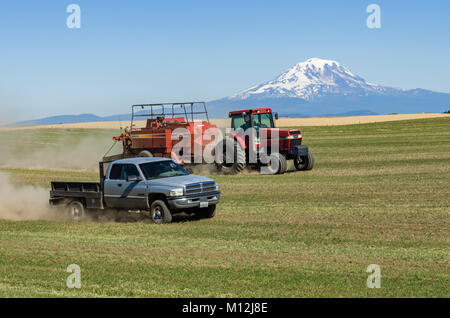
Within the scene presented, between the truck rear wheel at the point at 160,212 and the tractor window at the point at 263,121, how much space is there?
1178 centimetres

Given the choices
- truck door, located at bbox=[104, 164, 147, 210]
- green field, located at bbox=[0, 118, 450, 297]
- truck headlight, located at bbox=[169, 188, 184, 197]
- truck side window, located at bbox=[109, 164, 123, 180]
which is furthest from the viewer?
truck side window, located at bbox=[109, 164, 123, 180]

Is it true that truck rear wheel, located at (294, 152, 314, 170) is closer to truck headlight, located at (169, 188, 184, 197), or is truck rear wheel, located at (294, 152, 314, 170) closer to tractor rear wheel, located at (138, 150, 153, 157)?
tractor rear wheel, located at (138, 150, 153, 157)

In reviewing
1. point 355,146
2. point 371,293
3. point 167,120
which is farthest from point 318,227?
point 355,146

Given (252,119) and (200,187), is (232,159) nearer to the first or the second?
(252,119)

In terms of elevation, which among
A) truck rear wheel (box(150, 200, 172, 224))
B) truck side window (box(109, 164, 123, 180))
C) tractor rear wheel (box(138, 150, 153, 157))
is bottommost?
truck rear wheel (box(150, 200, 172, 224))

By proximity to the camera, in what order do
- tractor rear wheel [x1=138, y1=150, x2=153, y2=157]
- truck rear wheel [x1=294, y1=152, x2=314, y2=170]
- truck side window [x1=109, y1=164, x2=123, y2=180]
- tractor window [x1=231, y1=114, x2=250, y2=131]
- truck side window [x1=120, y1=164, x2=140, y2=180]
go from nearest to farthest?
1. truck side window [x1=120, y1=164, x2=140, y2=180]
2. truck side window [x1=109, y1=164, x2=123, y2=180]
3. tractor window [x1=231, y1=114, x2=250, y2=131]
4. truck rear wheel [x1=294, y1=152, x2=314, y2=170]
5. tractor rear wheel [x1=138, y1=150, x2=153, y2=157]

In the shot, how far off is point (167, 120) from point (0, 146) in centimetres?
→ 1810

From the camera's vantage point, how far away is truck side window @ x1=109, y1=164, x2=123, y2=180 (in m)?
16.0

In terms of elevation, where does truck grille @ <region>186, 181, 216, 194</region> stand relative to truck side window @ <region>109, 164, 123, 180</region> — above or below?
below

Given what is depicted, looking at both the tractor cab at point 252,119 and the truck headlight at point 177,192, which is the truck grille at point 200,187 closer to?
the truck headlight at point 177,192

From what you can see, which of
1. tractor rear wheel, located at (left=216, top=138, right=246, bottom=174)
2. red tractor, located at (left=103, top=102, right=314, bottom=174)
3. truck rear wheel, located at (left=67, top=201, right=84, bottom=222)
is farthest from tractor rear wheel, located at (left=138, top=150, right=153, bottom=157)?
truck rear wheel, located at (left=67, top=201, right=84, bottom=222)

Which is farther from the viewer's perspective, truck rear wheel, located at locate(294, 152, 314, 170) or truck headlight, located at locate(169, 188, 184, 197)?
truck rear wheel, located at locate(294, 152, 314, 170)

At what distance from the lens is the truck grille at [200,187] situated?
14.7m

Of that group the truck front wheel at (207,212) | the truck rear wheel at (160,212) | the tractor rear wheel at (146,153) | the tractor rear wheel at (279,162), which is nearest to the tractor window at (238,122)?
the tractor rear wheel at (279,162)
